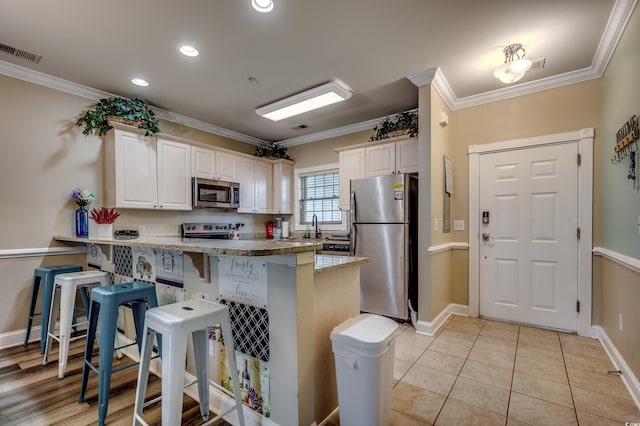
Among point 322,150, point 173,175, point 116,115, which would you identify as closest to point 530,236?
point 322,150

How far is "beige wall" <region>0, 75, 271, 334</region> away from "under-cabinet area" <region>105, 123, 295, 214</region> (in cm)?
29

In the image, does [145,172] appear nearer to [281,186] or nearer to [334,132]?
[281,186]

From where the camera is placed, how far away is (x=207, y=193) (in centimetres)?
411

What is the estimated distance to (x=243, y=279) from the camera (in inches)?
65.0

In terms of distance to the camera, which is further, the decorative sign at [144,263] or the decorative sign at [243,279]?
the decorative sign at [144,263]

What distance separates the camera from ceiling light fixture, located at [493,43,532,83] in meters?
2.43

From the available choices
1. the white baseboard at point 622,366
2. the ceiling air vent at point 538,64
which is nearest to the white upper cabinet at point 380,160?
the ceiling air vent at point 538,64

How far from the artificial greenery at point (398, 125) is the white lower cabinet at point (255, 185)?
6.50 feet

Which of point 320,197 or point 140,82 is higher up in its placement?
point 140,82

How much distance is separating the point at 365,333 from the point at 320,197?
369 cm

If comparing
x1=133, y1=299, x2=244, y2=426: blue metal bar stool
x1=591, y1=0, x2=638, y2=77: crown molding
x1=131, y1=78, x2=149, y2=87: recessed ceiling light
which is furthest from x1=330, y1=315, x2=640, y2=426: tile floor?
x1=131, y1=78, x2=149, y2=87: recessed ceiling light

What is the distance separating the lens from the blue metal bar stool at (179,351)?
1.31 metres

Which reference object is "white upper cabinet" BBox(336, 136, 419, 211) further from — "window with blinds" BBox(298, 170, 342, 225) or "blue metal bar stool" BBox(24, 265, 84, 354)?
"blue metal bar stool" BBox(24, 265, 84, 354)

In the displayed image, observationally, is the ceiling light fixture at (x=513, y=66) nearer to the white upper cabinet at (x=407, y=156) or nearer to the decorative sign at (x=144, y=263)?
the white upper cabinet at (x=407, y=156)
